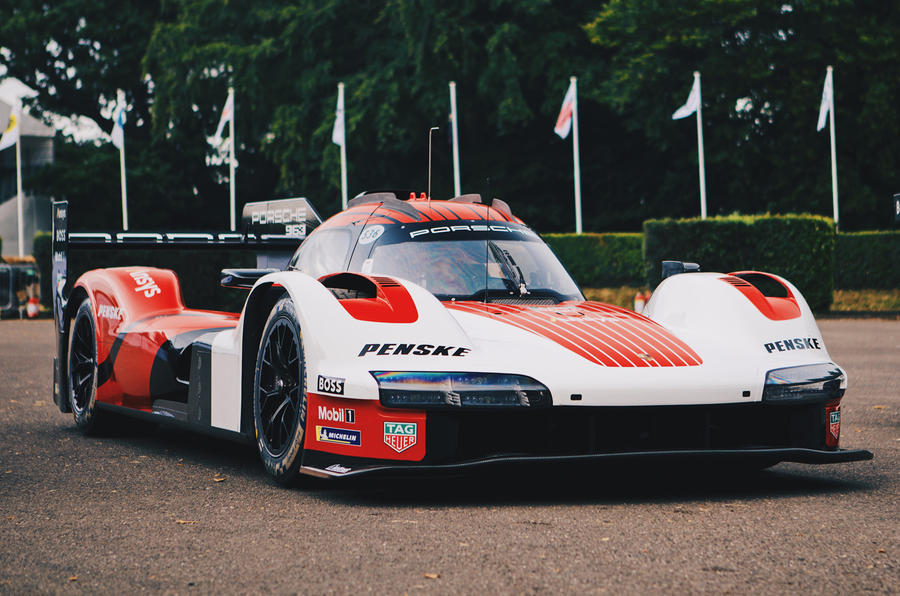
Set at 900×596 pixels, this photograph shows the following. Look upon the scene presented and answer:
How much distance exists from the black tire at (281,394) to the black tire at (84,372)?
2213 mm

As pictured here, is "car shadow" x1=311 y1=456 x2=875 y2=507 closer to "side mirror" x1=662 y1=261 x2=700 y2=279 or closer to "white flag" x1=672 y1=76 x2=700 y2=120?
"side mirror" x1=662 y1=261 x2=700 y2=279

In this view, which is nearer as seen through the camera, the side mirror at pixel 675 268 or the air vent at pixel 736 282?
the air vent at pixel 736 282

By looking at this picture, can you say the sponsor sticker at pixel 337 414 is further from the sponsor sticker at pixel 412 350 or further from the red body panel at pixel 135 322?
the red body panel at pixel 135 322

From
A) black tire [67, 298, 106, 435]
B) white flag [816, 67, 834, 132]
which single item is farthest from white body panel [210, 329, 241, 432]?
white flag [816, 67, 834, 132]

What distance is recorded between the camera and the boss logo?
5234 millimetres

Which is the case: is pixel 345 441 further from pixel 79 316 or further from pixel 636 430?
pixel 79 316

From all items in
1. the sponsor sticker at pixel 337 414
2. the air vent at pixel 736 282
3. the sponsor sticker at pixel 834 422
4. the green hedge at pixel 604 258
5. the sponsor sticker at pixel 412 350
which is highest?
the green hedge at pixel 604 258

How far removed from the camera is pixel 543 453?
518 cm

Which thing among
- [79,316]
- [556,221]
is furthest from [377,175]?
[79,316]

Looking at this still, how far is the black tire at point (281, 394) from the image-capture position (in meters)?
5.54

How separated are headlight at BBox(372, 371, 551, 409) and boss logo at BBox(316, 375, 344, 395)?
8.6 inches

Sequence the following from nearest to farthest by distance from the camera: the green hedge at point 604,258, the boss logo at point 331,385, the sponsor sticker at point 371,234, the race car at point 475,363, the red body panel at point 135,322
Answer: the race car at point 475,363, the boss logo at point 331,385, the sponsor sticker at point 371,234, the red body panel at point 135,322, the green hedge at point 604,258

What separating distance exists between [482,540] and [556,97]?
1508 inches

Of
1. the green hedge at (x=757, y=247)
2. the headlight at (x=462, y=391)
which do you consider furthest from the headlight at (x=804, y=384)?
the green hedge at (x=757, y=247)
